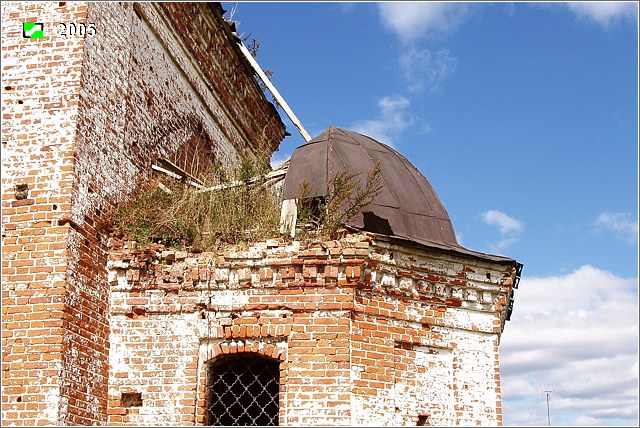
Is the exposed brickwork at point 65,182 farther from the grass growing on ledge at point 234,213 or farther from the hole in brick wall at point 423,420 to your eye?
the hole in brick wall at point 423,420

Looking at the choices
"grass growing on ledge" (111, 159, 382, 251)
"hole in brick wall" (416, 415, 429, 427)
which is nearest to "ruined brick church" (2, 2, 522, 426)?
"hole in brick wall" (416, 415, 429, 427)

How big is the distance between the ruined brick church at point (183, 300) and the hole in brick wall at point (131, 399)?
0.02m

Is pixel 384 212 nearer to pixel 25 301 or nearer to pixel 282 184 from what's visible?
pixel 282 184

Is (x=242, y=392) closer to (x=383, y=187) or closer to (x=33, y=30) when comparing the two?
(x=383, y=187)

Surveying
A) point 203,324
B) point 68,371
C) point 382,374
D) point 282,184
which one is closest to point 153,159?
point 282,184

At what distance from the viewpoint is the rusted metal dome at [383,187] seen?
7.61 metres

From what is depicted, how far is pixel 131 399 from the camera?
7.16 m

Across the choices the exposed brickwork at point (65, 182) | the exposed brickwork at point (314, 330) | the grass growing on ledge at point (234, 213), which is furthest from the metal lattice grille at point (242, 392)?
the grass growing on ledge at point (234, 213)

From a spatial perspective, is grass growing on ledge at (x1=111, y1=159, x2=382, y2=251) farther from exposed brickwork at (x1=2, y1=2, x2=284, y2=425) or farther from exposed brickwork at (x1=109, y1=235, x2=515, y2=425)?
exposed brickwork at (x1=2, y1=2, x2=284, y2=425)

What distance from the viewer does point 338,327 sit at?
6.98 meters

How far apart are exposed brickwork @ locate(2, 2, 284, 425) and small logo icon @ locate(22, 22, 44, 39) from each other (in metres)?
0.05

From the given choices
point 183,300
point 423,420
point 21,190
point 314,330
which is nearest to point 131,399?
point 183,300

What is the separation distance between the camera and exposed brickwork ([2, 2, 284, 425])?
21.3ft

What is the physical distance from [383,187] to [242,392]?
8.56 ft
